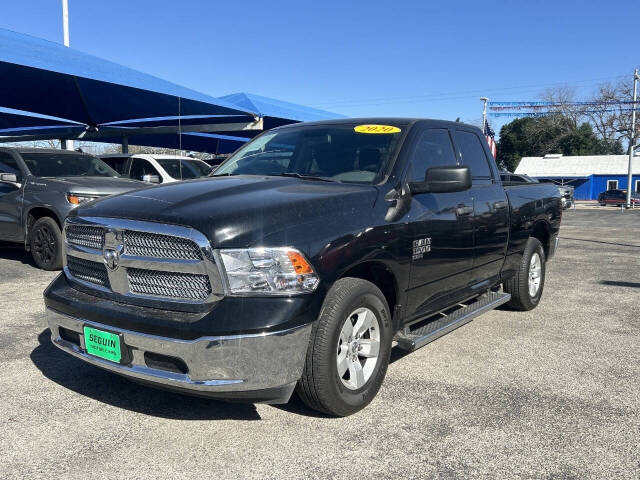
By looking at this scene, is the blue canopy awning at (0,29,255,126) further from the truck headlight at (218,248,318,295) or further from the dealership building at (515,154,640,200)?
the dealership building at (515,154,640,200)

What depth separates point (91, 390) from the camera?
373 cm

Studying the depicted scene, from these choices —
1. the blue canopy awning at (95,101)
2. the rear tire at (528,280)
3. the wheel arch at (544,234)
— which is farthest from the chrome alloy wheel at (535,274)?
the blue canopy awning at (95,101)

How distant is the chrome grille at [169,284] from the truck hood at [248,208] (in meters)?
0.24

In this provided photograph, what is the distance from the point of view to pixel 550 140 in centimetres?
6869

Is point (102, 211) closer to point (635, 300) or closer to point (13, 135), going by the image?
point (635, 300)

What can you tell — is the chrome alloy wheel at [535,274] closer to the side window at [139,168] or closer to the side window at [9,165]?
the side window at [9,165]

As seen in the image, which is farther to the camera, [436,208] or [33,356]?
[33,356]

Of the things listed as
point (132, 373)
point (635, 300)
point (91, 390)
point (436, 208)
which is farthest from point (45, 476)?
point (635, 300)

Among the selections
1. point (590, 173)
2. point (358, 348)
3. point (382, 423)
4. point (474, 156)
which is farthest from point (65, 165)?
point (590, 173)

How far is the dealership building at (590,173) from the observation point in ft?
181

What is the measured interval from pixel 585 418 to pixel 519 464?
0.81 metres

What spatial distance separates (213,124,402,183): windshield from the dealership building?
55.9 metres

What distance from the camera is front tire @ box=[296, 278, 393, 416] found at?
3.03 m

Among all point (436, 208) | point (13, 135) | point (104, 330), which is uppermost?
point (13, 135)
